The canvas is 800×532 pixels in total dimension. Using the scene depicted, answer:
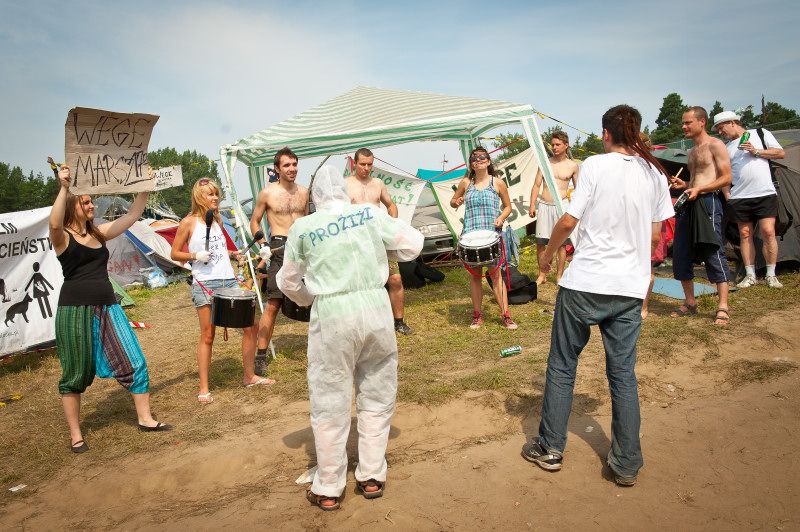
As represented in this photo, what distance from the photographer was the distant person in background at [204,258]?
474 cm

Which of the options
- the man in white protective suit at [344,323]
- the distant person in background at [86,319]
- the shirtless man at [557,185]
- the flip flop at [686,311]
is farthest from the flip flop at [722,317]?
the distant person in background at [86,319]

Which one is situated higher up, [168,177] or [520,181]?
[168,177]

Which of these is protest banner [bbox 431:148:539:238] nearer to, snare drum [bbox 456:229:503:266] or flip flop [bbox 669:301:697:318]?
flip flop [bbox 669:301:697:318]

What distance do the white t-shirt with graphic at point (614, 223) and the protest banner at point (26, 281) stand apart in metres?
6.41

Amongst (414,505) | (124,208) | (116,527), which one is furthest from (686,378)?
(124,208)

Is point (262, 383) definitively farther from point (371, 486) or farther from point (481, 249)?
point (481, 249)

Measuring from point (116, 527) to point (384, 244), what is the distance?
83.9 inches

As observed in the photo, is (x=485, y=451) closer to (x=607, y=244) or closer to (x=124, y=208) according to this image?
(x=607, y=244)

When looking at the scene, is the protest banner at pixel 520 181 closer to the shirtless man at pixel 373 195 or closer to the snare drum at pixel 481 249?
the shirtless man at pixel 373 195

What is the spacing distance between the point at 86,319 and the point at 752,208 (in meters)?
7.08

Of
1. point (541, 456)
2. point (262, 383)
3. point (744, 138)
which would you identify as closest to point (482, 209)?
point (262, 383)

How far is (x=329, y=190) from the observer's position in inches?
119

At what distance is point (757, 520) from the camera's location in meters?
2.61

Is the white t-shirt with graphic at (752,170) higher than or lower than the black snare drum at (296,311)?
higher
